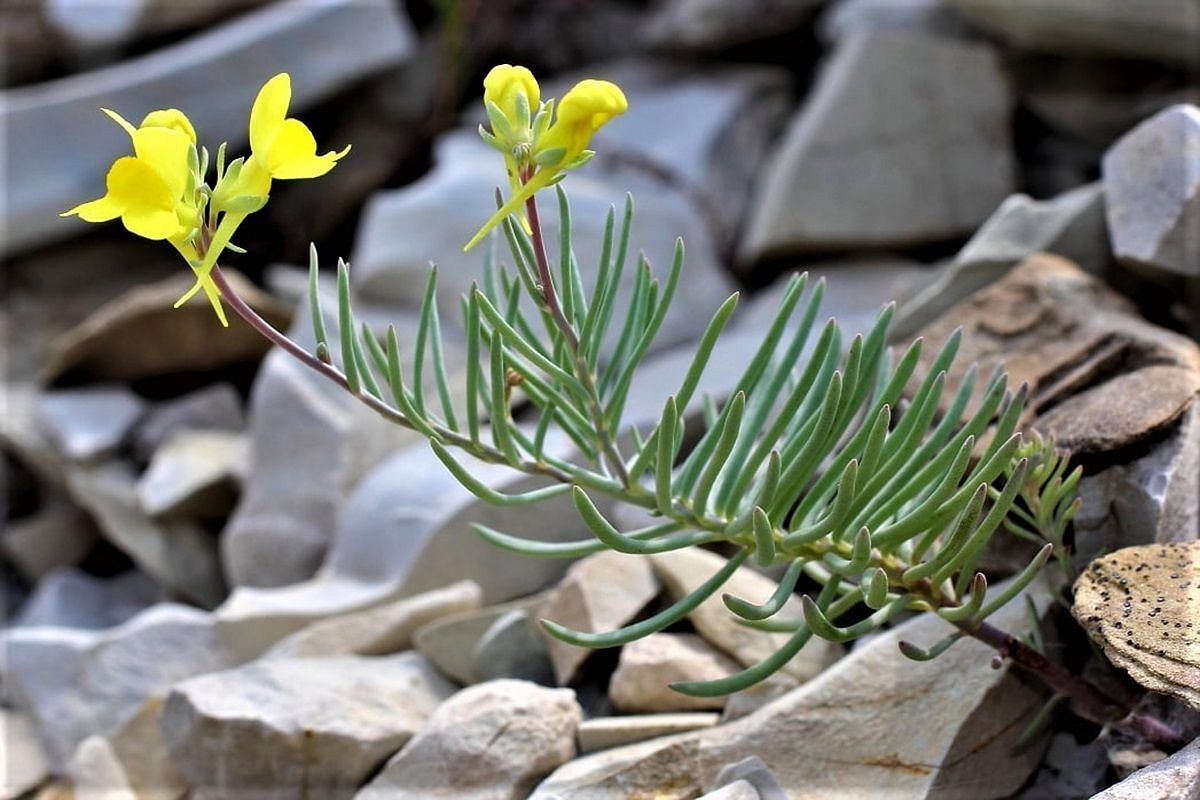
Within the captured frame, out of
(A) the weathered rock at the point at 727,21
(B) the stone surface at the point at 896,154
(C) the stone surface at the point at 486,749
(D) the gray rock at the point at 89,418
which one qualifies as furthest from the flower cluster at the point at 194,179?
(A) the weathered rock at the point at 727,21

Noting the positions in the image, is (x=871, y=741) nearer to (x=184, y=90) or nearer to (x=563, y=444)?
(x=563, y=444)

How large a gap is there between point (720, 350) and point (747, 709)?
22.7 inches

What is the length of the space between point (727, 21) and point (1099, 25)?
601 millimetres

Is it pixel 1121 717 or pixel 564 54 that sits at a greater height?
pixel 564 54

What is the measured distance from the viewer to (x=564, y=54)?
7.13 ft

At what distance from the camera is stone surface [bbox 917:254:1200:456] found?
826mm

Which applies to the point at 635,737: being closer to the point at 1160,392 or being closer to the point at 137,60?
the point at 1160,392

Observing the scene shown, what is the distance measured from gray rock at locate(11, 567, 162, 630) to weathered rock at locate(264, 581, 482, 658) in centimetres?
59

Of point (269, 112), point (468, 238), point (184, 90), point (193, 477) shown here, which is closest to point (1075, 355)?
point (269, 112)

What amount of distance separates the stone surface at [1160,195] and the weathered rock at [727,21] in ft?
3.07

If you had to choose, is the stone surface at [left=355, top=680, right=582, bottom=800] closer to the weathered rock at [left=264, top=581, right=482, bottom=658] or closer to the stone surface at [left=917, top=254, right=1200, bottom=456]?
the weathered rock at [left=264, top=581, right=482, bottom=658]

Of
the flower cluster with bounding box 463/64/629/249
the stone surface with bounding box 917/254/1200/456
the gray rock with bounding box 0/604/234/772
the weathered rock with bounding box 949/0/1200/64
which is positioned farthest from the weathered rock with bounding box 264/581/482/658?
the weathered rock with bounding box 949/0/1200/64

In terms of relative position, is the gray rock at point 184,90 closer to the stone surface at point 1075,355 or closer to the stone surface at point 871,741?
the stone surface at point 1075,355

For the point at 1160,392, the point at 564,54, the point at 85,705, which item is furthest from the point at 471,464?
the point at 564,54
